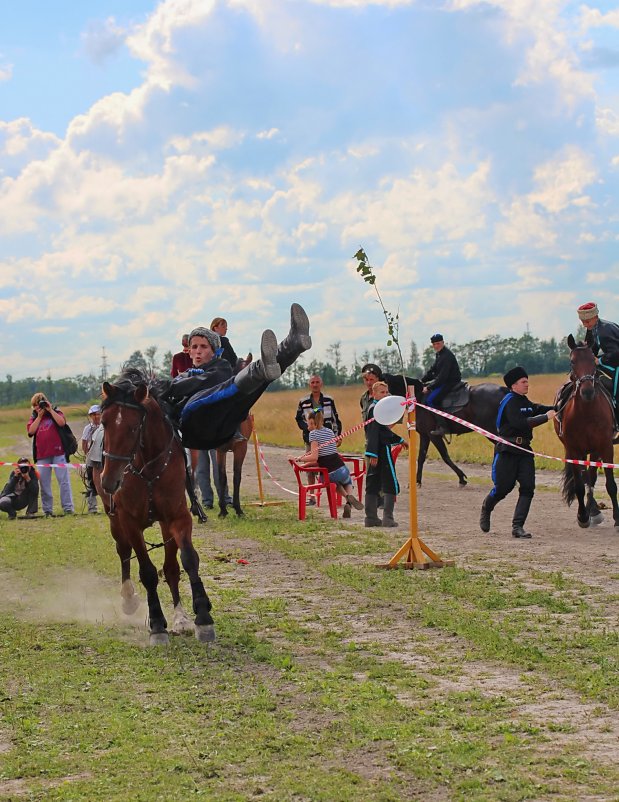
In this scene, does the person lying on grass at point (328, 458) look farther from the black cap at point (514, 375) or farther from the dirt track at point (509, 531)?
the black cap at point (514, 375)

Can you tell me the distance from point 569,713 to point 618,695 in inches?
15.9

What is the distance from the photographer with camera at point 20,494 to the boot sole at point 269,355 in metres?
12.5

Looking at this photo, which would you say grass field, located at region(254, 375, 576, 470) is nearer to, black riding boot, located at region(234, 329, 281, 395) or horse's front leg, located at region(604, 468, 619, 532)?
horse's front leg, located at region(604, 468, 619, 532)

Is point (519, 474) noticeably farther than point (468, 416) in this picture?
No

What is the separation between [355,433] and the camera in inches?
1544

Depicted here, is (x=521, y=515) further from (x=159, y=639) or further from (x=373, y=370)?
(x=159, y=639)

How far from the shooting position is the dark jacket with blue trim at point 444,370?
20938 mm

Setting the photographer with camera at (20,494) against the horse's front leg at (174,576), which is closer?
the horse's front leg at (174,576)

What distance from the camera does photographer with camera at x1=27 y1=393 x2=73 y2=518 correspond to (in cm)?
1950

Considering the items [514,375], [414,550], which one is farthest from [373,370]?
[414,550]

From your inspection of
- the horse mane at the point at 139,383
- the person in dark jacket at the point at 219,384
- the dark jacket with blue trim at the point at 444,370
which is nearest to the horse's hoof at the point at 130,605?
the person in dark jacket at the point at 219,384

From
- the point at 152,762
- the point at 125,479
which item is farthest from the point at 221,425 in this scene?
the point at 152,762

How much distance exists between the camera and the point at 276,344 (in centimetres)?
806

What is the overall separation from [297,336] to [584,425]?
23.8 feet
